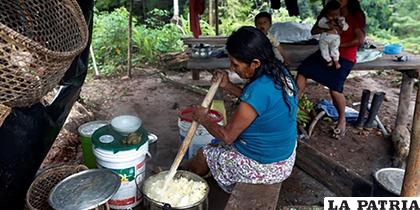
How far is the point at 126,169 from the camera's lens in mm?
2441

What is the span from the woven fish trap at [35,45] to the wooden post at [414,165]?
1634 mm

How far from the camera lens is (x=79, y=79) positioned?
2.90 meters

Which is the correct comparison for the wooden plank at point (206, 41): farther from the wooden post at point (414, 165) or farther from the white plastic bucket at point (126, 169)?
the wooden post at point (414, 165)

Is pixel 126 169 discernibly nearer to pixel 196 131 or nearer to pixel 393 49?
pixel 196 131

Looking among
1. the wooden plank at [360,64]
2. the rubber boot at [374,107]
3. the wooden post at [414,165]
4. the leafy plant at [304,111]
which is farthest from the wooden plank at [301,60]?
the wooden post at [414,165]

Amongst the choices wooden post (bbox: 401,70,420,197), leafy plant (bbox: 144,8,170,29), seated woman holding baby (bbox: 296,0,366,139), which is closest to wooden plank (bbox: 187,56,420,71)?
seated woman holding baby (bbox: 296,0,366,139)

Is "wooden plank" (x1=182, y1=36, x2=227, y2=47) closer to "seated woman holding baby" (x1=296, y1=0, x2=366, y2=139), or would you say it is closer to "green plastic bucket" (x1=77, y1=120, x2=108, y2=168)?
"seated woman holding baby" (x1=296, y1=0, x2=366, y2=139)

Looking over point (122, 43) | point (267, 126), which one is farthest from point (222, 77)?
point (122, 43)

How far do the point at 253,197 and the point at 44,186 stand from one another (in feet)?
4.29

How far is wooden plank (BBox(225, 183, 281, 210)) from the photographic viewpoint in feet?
7.24

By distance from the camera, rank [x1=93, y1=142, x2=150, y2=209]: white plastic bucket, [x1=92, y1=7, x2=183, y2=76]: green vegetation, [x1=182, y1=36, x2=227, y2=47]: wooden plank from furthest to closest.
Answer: [x1=92, y1=7, x2=183, y2=76]: green vegetation → [x1=182, y1=36, x2=227, y2=47]: wooden plank → [x1=93, y1=142, x2=150, y2=209]: white plastic bucket

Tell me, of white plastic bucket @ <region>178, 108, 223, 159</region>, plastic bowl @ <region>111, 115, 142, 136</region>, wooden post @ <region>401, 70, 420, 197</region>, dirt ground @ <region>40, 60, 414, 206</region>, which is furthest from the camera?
dirt ground @ <region>40, 60, 414, 206</region>

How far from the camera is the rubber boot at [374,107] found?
4.64 m

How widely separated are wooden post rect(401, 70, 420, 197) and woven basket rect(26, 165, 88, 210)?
1.92 m
